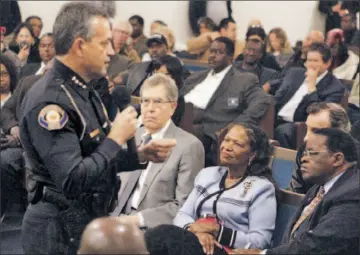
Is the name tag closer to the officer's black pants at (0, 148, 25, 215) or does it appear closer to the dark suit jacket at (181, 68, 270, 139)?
the dark suit jacket at (181, 68, 270, 139)

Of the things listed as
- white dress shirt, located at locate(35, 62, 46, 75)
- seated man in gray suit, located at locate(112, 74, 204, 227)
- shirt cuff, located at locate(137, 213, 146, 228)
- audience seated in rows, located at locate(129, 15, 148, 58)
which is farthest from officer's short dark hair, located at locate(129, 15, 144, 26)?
shirt cuff, located at locate(137, 213, 146, 228)

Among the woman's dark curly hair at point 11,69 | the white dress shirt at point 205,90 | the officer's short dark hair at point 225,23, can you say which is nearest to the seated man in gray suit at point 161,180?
the white dress shirt at point 205,90

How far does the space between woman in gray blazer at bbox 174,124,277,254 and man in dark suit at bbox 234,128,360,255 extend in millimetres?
80

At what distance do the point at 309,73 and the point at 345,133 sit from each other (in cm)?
169

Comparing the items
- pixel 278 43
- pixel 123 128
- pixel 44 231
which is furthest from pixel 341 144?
pixel 278 43

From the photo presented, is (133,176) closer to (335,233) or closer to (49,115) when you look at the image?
(335,233)

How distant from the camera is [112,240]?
3.80 feet

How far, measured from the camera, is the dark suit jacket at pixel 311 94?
437 centimetres

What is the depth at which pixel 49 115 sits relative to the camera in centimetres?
197

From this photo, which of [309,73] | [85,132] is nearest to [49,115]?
[85,132]

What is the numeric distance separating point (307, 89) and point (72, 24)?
2590 mm

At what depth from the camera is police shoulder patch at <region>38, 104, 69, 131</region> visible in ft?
6.46

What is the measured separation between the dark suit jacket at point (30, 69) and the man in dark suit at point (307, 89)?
139cm

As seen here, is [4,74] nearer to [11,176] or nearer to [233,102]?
[11,176]
